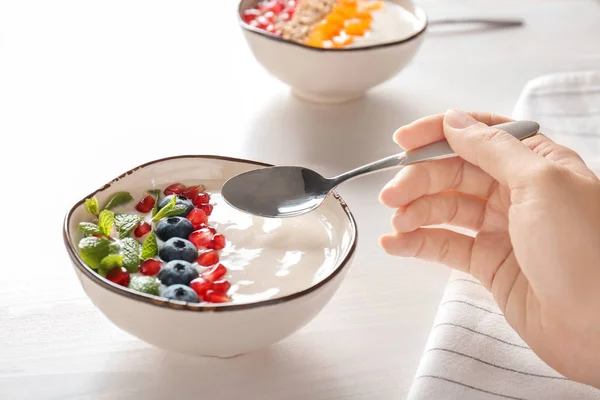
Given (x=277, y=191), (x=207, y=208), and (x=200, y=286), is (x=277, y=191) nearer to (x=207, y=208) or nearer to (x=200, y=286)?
(x=207, y=208)

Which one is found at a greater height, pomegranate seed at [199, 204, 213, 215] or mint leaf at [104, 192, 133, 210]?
mint leaf at [104, 192, 133, 210]

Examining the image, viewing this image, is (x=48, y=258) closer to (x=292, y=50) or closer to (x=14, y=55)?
(x=292, y=50)

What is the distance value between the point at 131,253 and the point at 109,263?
0.12 feet

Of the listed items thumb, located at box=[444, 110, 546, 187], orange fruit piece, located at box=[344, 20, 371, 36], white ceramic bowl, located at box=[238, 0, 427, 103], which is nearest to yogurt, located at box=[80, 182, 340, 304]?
thumb, located at box=[444, 110, 546, 187]

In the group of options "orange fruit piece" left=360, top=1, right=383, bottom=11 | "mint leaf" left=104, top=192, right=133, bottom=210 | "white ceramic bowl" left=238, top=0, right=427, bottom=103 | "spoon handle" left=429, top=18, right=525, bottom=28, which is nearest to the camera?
"mint leaf" left=104, top=192, right=133, bottom=210

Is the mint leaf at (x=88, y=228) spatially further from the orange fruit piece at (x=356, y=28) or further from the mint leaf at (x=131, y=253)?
the orange fruit piece at (x=356, y=28)

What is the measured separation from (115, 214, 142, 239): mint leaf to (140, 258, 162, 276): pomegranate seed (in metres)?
0.07

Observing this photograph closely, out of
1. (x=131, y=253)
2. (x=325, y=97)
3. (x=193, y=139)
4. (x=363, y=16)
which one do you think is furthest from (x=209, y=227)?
(x=363, y=16)

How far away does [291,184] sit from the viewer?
3.84ft

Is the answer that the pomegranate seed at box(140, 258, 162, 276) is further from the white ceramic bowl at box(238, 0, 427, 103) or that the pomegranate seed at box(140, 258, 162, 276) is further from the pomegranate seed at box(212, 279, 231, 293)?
the white ceramic bowl at box(238, 0, 427, 103)

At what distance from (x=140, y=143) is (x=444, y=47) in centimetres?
81

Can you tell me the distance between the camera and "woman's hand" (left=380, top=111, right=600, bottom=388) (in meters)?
0.92

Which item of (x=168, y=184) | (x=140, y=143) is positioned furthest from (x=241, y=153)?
(x=168, y=184)

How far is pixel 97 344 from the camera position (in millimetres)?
1088
